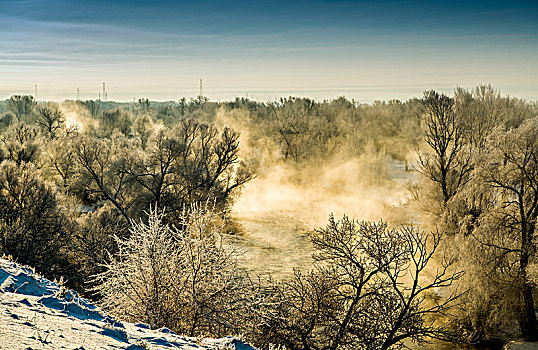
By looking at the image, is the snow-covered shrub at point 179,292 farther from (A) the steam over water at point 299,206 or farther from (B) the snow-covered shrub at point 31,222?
(A) the steam over water at point 299,206

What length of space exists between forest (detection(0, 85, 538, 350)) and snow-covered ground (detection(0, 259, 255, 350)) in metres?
2.23

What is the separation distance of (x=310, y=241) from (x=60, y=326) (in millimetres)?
8024

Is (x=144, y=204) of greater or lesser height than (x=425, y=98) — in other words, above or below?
below

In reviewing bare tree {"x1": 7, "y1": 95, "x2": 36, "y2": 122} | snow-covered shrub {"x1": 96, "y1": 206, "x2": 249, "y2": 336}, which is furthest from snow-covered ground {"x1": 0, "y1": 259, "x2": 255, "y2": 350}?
bare tree {"x1": 7, "y1": 95, "x2": 36, "y2": 122}

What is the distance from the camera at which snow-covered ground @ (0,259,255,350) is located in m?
6.48

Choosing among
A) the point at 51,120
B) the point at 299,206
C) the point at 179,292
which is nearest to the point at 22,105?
the point at 51,120

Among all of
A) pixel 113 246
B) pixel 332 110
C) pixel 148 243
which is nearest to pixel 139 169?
pixel 113 246

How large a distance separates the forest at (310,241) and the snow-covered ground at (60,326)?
2.23m

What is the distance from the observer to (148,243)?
1180 cm

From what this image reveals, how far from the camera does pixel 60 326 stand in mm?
7258

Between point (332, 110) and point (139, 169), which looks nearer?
point (139, 169)

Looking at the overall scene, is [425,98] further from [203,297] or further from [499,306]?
[203,297]

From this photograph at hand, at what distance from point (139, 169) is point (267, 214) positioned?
16514 millimetres

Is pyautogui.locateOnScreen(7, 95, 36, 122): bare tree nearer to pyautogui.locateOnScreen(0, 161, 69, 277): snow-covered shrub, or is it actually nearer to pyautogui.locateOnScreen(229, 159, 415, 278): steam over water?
pyautogui.locateOnScreen(229, 159, 415, 278): steam over water
